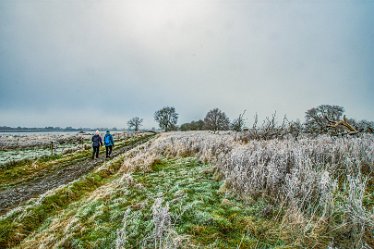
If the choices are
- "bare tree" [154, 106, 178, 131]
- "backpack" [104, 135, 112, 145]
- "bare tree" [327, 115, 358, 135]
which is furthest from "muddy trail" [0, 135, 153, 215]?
"bare tree" [154, 106, 178, 131]

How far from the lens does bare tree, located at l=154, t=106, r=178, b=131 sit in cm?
8742

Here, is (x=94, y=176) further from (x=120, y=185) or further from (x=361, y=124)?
(x=361, y=124)

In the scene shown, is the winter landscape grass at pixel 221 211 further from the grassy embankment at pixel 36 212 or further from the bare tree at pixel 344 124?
the bare tree at pixel 344 124

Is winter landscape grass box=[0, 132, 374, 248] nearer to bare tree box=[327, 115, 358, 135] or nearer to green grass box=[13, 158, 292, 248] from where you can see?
green grass box=[13, 158, 292, 248]

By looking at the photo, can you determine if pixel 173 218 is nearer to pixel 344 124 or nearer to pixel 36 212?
pixel 36 212

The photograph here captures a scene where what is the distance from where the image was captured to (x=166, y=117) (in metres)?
88.4

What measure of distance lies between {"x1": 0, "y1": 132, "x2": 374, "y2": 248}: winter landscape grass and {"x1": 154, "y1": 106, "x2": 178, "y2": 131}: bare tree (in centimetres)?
7850

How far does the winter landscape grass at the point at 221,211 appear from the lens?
4004mm

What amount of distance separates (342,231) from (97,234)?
186 inches

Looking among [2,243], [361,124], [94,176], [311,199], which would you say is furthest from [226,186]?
[361,124]

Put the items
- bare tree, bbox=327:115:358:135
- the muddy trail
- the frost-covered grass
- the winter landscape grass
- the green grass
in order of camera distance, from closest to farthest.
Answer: the frost-covered grass
the winter landscape grass
the green grass
the muddy trail
bare tree, bbox=327:115:358:135

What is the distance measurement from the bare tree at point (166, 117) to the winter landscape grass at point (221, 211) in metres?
78.5

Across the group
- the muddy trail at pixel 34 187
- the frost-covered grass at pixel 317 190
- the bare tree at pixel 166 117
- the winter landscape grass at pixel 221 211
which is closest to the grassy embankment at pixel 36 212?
the winter landscape grass at pixel 221 211

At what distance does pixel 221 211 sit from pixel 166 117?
83.7 metres
